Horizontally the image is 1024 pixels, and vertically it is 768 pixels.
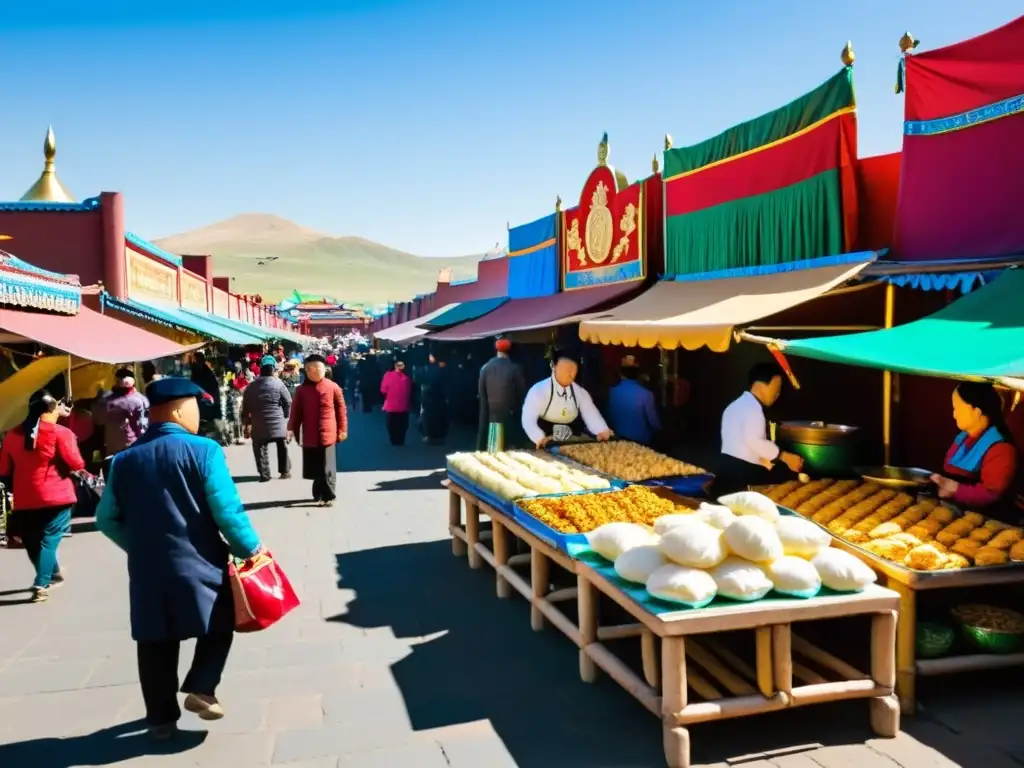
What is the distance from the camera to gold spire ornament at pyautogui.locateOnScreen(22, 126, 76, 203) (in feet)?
59.9

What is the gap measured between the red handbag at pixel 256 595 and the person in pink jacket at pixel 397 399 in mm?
10908

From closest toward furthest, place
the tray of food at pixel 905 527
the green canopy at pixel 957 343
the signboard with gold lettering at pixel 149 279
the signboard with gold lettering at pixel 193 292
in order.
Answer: the tray of food at pixel 905 527 → the green canopy at pixel 957 343 → the signboard with gold lettering at pixel 149 279 → the signboard with gold lettering at pixel 193 292

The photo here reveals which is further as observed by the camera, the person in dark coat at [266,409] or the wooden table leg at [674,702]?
the person in dark coat at [266,409]

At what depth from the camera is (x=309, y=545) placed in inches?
316

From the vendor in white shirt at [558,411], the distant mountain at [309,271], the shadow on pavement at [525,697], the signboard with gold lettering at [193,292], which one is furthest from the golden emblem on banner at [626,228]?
the distant mountain at [309,271]

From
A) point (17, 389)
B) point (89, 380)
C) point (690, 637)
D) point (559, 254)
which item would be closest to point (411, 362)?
point (559, 254)

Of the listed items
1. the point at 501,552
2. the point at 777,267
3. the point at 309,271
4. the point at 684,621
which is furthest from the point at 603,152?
the point at 309,271

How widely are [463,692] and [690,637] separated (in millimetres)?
1328

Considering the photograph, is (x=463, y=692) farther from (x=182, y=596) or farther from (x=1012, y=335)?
(x=1012, y=335)

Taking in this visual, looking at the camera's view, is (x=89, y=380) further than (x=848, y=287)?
Yes

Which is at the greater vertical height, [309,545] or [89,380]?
[89,380]

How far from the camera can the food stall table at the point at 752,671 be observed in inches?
143

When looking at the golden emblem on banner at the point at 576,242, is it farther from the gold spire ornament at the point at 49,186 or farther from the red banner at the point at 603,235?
the gold spire ornament at the point at 49,186

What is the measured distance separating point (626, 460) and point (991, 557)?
9.90 feet
